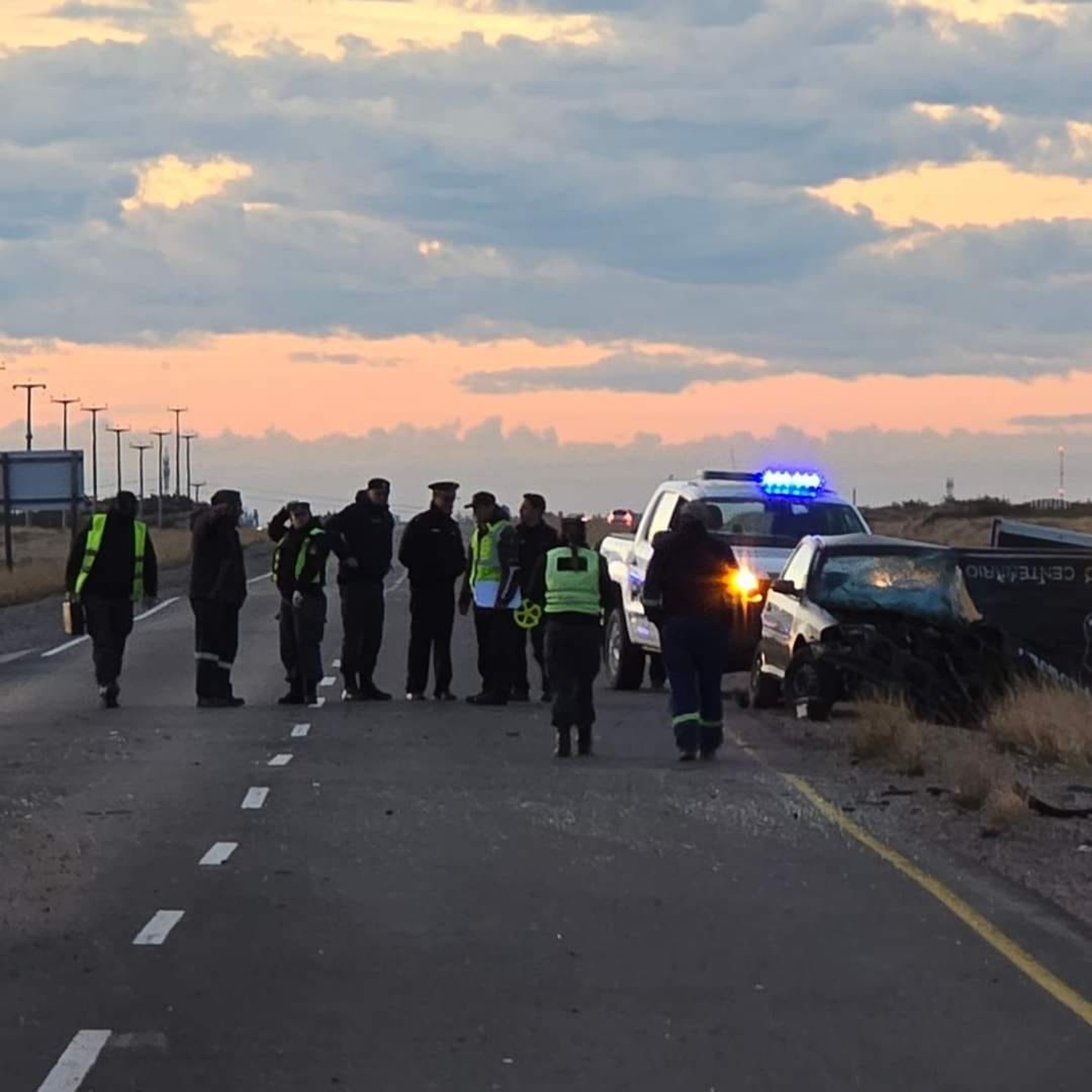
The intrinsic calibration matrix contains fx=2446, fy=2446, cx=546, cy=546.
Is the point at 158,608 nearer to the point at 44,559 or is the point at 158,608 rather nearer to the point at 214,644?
the point at 214,644

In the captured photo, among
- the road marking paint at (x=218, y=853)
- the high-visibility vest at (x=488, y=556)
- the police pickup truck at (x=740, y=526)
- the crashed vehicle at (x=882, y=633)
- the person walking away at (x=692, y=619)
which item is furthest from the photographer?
the police pickup truck at (x=740, y=526)

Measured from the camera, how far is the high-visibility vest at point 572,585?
58.4 feet

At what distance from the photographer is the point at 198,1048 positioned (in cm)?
792

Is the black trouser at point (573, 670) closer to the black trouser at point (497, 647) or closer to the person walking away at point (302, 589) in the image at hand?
the black trouser at point (497, 647)

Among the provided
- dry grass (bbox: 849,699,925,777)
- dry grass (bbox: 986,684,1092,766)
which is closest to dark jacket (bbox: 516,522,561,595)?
dry grass (bbox: 849,699,925,777)

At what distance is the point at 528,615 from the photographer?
70.5 ft

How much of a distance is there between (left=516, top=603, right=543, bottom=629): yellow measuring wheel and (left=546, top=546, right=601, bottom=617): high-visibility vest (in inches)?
132

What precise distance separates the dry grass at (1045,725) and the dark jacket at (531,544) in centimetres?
431

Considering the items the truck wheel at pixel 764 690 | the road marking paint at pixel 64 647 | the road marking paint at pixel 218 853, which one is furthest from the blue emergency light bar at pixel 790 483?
the road marking paint at pixel 218 853

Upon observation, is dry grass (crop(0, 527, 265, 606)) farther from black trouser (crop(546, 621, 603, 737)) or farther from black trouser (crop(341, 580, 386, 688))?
black trouser (crop(546, 621, 603, 737))

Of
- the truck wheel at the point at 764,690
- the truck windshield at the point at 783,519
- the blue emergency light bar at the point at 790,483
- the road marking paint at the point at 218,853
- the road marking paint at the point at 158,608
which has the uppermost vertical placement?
the blue emergency light bar at the point at 790,483

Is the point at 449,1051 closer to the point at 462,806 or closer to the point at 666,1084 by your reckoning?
the point at 666,1084

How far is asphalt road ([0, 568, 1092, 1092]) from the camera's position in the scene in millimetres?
7832

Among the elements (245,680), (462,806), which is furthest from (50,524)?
(462,806)
